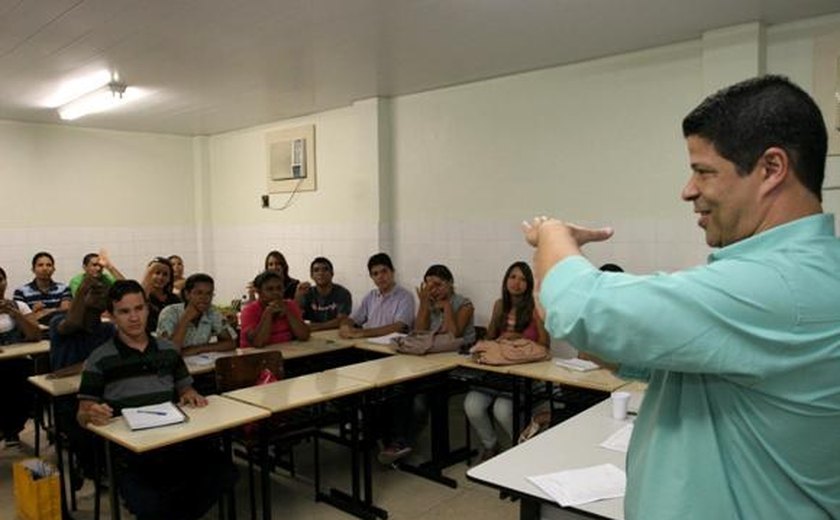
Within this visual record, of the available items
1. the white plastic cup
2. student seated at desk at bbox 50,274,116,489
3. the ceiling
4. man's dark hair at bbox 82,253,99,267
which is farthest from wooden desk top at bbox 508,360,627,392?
man's dark hair at bbox 82,253,99,267

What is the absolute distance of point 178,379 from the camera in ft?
10.5

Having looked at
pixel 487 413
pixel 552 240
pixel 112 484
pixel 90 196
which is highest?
pixel 90 196

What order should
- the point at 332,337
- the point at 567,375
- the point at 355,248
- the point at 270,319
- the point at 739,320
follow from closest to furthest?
the point at 739,320, the point at 567,375, the point at 270,319, the point at 332,337, the point at 355,248

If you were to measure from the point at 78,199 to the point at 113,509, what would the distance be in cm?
519

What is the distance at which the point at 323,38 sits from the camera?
3.98 meters

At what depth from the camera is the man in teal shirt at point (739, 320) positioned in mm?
794

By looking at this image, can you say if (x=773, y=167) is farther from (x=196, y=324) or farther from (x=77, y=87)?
(x=77, y=87)

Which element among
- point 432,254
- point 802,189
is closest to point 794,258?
point 802,189

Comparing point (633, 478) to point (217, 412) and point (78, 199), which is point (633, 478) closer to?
point (217, 412)

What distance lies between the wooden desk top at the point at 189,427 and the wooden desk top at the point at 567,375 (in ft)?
5.05

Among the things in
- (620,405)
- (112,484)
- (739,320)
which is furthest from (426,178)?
(739,320)

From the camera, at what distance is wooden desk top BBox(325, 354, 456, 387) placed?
3.66 m

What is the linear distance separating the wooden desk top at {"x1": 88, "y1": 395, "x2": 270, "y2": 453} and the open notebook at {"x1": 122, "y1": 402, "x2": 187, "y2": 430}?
1.0 inches

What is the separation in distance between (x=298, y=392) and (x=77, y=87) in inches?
139
